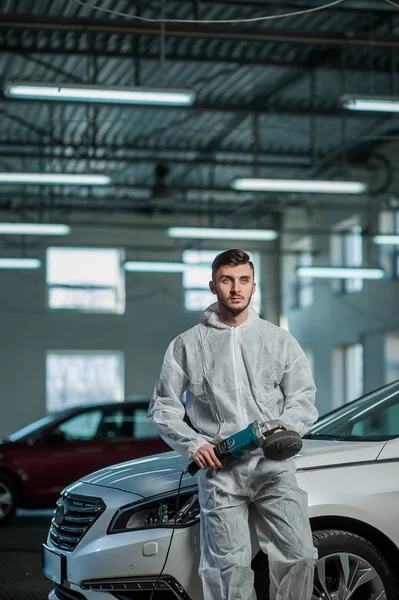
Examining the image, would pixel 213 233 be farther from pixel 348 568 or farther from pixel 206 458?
pixel 206 458

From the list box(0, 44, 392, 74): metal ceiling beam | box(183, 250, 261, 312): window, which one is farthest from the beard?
box(183, 250, 261, 312): window

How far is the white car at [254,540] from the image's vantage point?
4203mm

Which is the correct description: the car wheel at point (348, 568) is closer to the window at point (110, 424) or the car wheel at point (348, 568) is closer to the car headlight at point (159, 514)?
the car headlight at point (159, 514)

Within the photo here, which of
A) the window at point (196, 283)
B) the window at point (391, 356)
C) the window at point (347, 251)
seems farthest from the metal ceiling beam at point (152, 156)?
the window at point (196, 283)

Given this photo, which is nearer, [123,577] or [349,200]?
[123,577]

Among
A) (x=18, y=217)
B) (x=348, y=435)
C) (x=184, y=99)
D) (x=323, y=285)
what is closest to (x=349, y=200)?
(x=323, y=285)

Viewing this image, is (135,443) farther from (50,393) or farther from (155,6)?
(50,393)

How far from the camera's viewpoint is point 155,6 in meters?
12.2

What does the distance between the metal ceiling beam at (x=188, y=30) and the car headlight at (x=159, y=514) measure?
24.9 feet

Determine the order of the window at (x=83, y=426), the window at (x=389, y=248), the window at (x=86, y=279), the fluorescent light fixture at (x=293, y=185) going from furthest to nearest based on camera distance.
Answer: the window at (x=86, y=279), the window at (x=389, y=248), the fluorescent light fixture at (x=293, y=185), the window at (x=83, y=426)

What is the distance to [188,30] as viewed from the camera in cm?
1126

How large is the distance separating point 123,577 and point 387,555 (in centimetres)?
112

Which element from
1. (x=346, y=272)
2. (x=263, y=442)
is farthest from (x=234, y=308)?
(x=346, y=272)

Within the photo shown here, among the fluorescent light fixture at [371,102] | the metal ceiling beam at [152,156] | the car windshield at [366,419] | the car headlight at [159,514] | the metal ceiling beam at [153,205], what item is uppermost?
the metal ceiling beam at [152,156]
